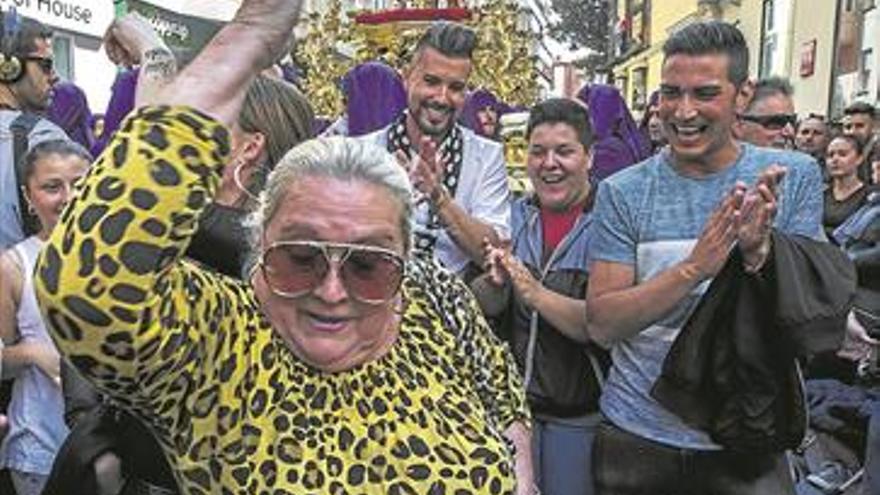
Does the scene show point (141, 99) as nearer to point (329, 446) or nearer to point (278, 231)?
point (278, 231)

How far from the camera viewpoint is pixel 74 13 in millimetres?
14000

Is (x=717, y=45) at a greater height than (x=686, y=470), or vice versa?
(x=717, y=45)

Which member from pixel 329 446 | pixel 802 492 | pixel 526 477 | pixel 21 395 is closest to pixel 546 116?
pixel 526 477

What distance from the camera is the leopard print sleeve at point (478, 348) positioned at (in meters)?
2.19

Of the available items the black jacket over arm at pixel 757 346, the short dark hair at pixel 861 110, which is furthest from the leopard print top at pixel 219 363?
the short dark hair at pixel 861 110

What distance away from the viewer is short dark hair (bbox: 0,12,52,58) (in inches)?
179

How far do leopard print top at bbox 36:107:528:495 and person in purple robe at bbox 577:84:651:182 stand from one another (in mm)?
3609

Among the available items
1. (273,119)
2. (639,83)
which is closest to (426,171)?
(273,119)

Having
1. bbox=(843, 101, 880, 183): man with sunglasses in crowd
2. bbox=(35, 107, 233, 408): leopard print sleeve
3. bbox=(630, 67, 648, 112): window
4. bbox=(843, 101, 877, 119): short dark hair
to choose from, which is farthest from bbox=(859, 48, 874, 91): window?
bbox=(630, 67, 648, 112): window

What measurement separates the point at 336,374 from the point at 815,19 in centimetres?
1458

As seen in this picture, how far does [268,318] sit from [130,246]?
407 millimetres

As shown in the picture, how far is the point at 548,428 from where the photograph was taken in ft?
11.4

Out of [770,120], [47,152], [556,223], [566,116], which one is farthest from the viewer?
[770,120]

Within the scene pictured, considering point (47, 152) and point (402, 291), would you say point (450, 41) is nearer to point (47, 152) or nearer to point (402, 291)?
point (47, 152)
